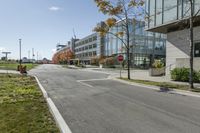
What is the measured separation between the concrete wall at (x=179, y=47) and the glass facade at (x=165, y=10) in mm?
2320

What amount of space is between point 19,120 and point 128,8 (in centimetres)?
2037

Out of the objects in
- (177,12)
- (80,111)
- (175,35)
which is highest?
(177,12)

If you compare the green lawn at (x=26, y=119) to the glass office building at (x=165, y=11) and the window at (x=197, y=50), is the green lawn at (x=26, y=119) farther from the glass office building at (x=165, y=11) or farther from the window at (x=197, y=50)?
the window at (x=197, y=50)

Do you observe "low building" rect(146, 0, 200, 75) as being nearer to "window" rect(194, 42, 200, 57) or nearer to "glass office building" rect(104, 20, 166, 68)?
"window" rect(194, 42, 200, 57)

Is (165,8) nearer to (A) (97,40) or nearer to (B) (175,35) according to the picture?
(B) (175,35)

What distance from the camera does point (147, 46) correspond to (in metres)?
64.1

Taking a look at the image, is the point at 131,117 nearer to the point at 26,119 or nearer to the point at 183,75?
the point at 26,119

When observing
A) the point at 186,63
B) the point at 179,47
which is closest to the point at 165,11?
the point at 179,47

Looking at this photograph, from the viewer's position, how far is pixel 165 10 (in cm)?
2480

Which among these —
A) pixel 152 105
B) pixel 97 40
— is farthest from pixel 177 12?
pixel 97 40

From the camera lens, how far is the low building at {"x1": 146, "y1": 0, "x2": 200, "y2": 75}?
22297 millimetres

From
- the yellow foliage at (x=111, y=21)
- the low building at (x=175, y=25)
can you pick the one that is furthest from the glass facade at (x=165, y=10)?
the yellow foliage at (x=111, y=21)

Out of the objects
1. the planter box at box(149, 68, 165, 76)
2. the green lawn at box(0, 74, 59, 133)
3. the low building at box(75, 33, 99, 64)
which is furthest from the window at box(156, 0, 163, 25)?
the low building at box(75, 33, 99, 64)

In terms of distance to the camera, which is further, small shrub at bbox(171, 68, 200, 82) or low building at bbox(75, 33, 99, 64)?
low building at bbox(75, 33, 99, 64)
